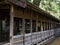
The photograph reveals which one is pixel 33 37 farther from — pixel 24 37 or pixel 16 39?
pixel 16 39

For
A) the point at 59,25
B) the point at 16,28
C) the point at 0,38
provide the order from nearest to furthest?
the point at 0,38 < the point at 16,28 < the point at 59,25

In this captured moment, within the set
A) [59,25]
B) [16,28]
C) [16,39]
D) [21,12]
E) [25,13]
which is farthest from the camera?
[59,25]

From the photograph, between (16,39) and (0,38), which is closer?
(16,39)

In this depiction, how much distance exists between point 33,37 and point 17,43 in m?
4.32

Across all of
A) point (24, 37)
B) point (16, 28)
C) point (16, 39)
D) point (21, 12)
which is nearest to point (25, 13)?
point (21, 12)

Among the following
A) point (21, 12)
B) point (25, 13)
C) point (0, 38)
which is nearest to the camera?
point (21, 12)

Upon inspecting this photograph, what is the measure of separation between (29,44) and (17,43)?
2.79 meters

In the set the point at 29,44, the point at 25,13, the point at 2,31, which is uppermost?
the point at 25,13

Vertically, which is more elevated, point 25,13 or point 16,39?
point 25,13

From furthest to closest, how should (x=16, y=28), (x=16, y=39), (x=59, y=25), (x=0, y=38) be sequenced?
(x=59, y=25), (x=16, y=28), (x=0, y=38), (x=16, y=39)

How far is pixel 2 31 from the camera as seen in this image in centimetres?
1605

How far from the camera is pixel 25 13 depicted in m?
13.7

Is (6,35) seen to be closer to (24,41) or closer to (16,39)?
(24,41)

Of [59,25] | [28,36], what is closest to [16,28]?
[28,36]
